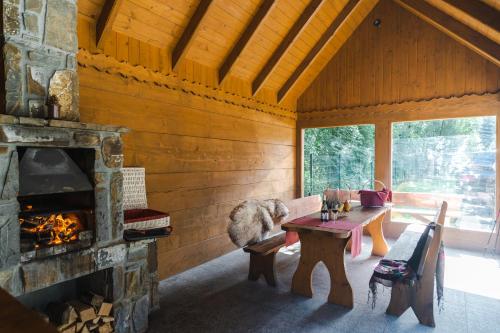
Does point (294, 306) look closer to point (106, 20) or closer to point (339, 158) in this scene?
point (106, 20)

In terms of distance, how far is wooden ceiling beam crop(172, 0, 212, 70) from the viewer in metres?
3.34

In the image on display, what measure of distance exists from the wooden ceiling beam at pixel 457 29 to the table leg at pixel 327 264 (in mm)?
3309

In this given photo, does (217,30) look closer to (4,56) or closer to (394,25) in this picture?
(4,56)

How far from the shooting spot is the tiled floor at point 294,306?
259 centimetres

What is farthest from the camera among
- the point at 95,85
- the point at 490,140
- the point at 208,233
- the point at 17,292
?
the point at 490,140

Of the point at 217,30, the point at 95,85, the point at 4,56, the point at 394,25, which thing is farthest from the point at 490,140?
the point at 4,56

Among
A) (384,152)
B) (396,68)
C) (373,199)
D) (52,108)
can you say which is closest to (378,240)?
(373,199)

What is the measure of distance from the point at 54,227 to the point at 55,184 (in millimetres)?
299

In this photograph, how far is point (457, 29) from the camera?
429 centimetres

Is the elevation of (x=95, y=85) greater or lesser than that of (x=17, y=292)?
greater

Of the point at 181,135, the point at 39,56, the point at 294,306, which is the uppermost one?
the point at 39,56

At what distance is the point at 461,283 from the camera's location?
3459 millimetres

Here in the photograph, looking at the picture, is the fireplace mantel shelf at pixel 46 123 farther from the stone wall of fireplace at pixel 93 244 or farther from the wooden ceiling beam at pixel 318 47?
the wooden ceiling beam at pixel 318 47

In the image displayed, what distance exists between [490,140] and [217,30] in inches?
167
